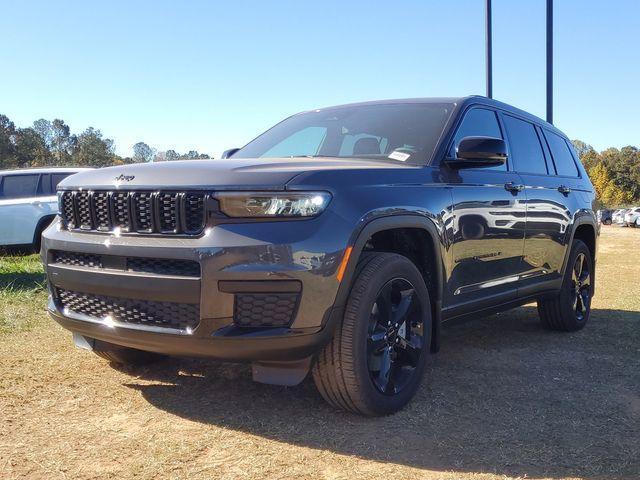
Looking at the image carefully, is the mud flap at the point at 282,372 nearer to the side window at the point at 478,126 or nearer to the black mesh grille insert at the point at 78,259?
the black mesh grille insert at the point at 78,259

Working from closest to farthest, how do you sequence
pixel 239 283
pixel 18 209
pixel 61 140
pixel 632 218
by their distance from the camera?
pixel 239 283
pixel 18 209
pixel 632 218
pixel 61 140

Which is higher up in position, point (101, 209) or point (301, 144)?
point (301, 144)

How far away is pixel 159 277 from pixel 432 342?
1717 mm

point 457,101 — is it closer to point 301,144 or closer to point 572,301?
point 301,144

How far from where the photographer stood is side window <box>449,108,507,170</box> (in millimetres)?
4254

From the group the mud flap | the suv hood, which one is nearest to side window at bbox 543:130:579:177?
the suv hood

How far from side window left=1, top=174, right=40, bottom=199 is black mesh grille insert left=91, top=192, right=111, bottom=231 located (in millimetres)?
8688

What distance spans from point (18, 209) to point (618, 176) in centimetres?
10587

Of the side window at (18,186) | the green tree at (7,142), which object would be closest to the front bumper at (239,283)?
the side window at (18,186)

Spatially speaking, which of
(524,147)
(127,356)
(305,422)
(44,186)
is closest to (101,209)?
(127,356)

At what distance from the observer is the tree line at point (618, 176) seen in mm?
97438

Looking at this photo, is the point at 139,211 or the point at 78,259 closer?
the point at 139,211

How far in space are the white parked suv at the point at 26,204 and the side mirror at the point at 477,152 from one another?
8440 millimetres

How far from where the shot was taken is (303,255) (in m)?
2.88
